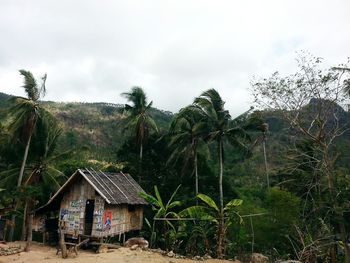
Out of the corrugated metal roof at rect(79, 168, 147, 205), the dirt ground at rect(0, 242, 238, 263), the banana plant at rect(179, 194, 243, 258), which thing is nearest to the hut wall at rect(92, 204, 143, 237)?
the corrugated metal roof at rect(79, 168, 147, 205)

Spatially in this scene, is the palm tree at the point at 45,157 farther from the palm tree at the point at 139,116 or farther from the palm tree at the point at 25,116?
the palm tree at the point at 139,116

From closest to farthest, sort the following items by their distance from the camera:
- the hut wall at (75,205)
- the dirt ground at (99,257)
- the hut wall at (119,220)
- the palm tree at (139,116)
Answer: the dirt ground at (99,257) < the hut wall at (119,220) < the hut wall at (75,205) < the palm tree at (139,116)

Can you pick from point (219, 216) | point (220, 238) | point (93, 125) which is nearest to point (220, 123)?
point (219, 216)

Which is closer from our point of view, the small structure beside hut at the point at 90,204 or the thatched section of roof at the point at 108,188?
the small structure beside hut at the point at 90,204

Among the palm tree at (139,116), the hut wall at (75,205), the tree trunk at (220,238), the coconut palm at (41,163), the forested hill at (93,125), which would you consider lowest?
the tree trunk at (220,238)

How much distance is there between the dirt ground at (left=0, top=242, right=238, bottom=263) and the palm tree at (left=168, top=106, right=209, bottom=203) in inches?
334

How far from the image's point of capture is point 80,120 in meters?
62.4

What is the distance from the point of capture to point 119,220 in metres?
21.0

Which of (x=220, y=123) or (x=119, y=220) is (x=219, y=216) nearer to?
(x=119, y=220)

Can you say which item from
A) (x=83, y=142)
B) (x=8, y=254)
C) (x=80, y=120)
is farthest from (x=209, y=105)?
(x=80, y=120)

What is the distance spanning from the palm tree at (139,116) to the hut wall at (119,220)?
5.50 m

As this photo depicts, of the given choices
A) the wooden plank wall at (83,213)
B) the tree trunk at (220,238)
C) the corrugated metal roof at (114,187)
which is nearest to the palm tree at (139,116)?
the corrugated metal roof at (114,187)

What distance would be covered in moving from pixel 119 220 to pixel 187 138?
327 inches

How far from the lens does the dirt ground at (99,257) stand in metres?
16.2
